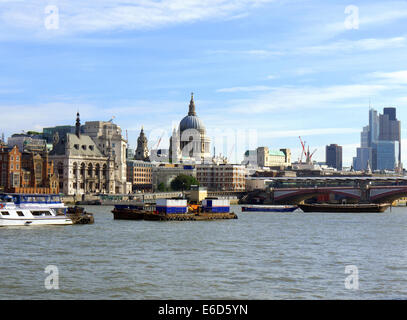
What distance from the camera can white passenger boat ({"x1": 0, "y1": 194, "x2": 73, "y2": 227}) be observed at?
6644 cm

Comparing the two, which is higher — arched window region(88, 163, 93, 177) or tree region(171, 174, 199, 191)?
arched window region(88, 163, 93, 177)

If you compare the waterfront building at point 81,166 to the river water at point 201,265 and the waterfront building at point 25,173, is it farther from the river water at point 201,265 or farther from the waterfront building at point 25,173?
the river water at point 201,265

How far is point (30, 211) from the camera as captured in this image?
68500 millimetres

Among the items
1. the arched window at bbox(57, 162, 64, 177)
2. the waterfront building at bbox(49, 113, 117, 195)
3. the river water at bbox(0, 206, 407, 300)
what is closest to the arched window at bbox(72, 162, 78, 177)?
the waterfront building at bbox(49, 113, 117, 195)

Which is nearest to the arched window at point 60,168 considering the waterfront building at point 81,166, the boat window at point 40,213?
the waterfront building at point 81,166

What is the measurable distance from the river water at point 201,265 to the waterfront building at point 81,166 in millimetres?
102144

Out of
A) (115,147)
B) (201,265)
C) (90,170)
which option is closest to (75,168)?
(90,170)

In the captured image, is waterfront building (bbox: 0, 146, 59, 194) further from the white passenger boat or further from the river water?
the river water

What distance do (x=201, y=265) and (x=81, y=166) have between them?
131 metres

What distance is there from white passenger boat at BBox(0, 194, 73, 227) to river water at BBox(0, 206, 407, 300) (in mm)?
6896

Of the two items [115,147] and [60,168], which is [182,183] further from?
[60,168]

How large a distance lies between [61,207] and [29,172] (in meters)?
69.5
